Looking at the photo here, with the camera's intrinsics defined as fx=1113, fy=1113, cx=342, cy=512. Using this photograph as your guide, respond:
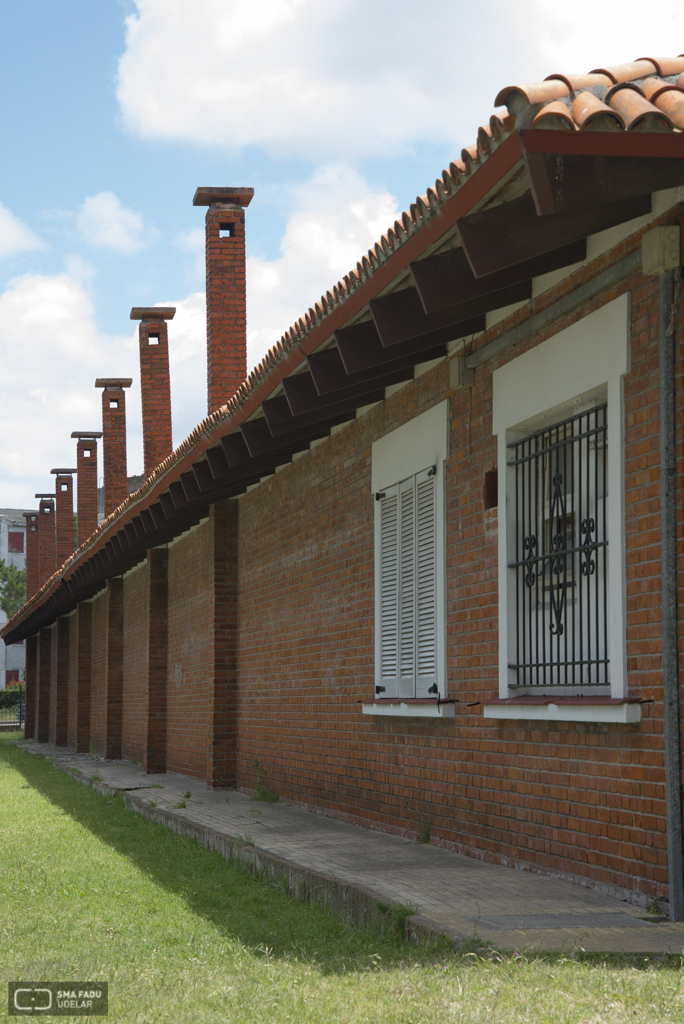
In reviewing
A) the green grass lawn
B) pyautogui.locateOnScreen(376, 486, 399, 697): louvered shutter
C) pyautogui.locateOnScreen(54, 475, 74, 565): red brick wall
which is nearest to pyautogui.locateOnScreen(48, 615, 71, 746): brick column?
pyautogui.locateOnScreen(54, 475, 74, 565): red brick wall

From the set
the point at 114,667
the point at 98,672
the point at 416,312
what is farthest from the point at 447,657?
the point at 98,672

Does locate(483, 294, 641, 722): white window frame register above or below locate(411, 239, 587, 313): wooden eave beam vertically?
below

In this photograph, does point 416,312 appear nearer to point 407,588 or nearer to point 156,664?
point 407,588

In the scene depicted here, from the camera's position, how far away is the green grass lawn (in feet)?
12.1

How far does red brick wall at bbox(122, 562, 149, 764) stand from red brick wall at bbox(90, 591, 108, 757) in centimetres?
166

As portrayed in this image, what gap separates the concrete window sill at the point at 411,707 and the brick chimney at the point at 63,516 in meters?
26.7

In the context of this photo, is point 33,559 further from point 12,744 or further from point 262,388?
point 262,388

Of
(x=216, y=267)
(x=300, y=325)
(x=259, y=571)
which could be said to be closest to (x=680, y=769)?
(x=300, y=325)

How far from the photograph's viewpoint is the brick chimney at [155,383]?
20.3 m

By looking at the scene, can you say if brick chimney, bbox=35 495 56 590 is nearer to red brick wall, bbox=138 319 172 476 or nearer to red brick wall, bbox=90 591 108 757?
red brick wall, bbox=90 591 108 757

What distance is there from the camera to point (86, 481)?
101 feet

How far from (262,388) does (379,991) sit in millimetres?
4690

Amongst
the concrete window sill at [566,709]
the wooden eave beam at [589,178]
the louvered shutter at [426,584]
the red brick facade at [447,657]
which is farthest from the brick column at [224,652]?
the wooden eave beam at [589,178]

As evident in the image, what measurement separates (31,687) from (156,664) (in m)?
21.1
